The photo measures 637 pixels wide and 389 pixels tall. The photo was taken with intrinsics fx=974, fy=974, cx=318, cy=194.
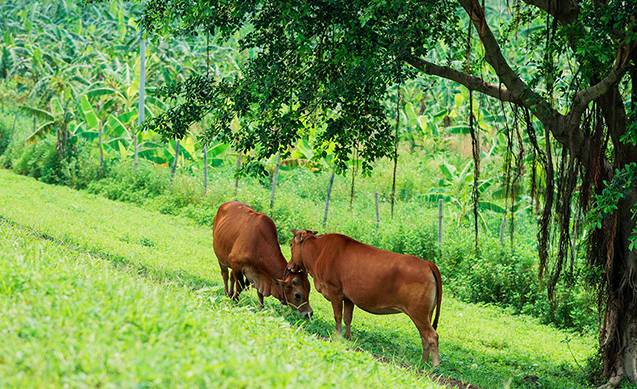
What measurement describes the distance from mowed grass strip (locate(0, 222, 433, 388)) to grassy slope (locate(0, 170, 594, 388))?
0.04 m

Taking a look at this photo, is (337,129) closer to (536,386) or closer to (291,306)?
(291,306)

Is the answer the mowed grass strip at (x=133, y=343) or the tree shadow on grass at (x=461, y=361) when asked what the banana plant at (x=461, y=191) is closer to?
the tree shadow on grass at (x=461, y=361)

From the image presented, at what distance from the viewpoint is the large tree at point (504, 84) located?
35.1 feet

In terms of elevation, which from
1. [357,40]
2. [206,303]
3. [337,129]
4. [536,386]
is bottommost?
[536,386]

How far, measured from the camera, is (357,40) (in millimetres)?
12031

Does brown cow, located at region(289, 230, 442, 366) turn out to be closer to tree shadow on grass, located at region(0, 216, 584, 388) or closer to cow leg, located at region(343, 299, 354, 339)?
cow leg, located at region(343, 299, 354, 339)

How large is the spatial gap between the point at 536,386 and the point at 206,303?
16.3 feet

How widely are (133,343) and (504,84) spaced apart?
7004 mm

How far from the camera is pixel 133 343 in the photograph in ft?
20.0

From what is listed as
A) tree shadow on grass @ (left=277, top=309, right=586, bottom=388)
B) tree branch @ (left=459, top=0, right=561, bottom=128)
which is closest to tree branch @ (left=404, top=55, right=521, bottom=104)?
tree branch @ (left=459, top=0, right=561, bottom=128)

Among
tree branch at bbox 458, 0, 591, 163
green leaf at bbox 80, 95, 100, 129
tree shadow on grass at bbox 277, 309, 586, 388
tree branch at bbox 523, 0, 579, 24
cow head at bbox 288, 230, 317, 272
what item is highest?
tree branch at bbox 523, 0, 579, 24

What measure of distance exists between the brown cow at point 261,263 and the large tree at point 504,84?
115cm

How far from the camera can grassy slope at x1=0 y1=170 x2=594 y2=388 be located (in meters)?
8.13

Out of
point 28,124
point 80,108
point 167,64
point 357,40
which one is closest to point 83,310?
point 357,40
